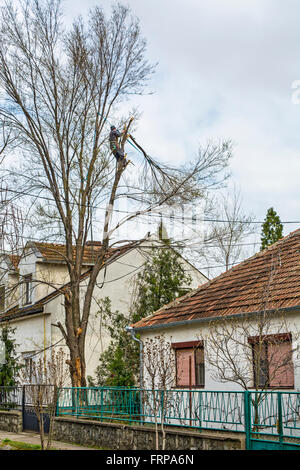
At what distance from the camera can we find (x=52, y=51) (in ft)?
62.6

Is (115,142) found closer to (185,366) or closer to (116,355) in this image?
(116,355)

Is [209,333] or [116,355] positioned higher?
[209,333]

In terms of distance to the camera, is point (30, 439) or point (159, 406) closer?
point (159, 406)

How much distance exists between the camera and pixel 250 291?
47.6ft

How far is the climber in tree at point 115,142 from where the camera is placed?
62.1 ft

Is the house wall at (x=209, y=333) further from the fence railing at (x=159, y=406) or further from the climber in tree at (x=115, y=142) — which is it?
the climber in tree at (x=115, y=142)

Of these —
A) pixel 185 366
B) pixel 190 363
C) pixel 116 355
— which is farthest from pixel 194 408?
pixel 116 355

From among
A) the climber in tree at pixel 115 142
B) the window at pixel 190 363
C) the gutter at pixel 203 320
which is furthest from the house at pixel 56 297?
the window at pixel 190 363

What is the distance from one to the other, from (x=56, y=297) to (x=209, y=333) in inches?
356

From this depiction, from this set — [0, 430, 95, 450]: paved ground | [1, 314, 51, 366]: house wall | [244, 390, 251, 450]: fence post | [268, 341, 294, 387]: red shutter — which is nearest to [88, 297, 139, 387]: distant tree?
[1, 314, 51, 366]: house wall

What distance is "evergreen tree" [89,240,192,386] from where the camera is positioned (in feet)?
71.1

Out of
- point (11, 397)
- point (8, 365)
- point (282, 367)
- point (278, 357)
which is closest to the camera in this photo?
point (282, 367)

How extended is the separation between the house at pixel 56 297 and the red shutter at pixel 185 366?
5963mm
